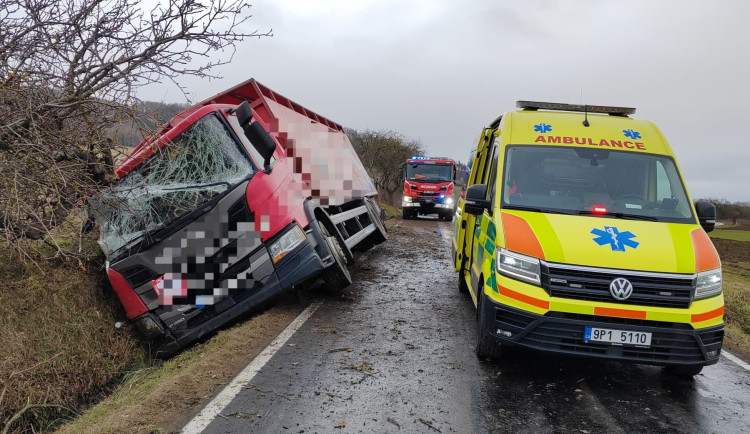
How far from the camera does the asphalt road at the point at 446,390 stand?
3.45 m

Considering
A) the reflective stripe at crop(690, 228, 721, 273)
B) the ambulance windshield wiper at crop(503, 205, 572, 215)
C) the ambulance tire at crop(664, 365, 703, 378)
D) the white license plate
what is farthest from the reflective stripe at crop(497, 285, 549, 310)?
the ambulance tire at crop(664, 365, 703, 378)

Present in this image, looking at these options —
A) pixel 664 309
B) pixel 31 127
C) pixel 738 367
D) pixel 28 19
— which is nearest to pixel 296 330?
pixel 31 127

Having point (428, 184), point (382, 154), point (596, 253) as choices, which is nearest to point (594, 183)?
point (596, 253)

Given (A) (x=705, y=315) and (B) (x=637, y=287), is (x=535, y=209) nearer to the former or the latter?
(B) (x=637, y=287)

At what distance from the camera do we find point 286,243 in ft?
18.6

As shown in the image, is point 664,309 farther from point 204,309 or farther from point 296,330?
point 204,309

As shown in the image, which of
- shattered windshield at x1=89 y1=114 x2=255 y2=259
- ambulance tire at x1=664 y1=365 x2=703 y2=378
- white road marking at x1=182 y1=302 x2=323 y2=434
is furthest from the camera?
shattered windshield at x1=89 y1=114 x2=255 y2=259

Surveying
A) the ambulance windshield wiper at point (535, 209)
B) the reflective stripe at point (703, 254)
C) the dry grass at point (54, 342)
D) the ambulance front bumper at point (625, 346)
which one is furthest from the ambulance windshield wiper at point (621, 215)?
the dry grass at point (54, 342)

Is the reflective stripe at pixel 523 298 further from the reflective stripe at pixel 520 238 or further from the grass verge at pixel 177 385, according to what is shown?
the grass verge at pixel 177 385

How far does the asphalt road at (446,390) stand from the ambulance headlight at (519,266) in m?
0.88

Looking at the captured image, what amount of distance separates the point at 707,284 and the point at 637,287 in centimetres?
61

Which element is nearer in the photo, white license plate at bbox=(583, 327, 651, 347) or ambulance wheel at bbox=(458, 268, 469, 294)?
white license plate at bbox=(583, 327, 651, 347)

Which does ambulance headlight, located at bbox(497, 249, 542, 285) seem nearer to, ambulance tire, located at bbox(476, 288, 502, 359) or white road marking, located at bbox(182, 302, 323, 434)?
ambulance tire, located at bbox(476, 288, 502, 359)

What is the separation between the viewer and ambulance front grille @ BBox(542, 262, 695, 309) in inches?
154
